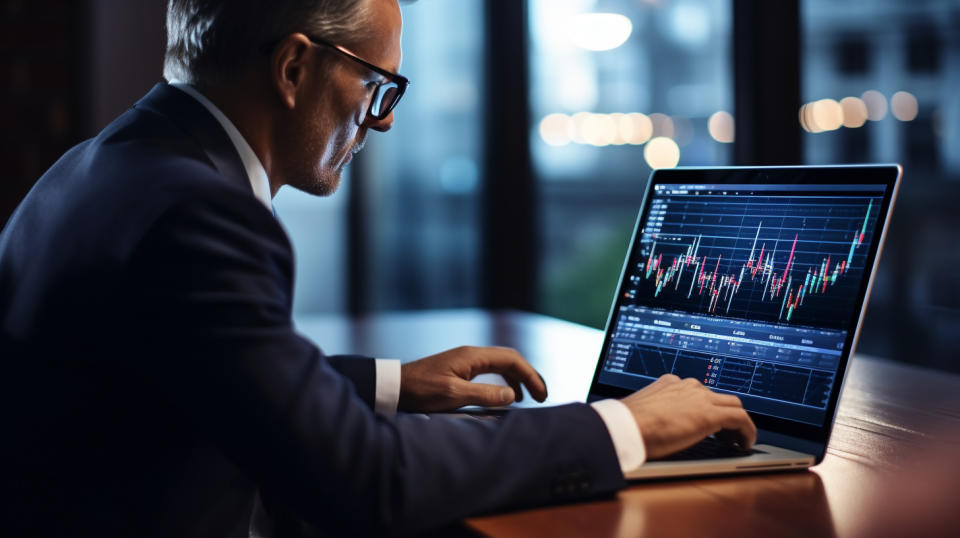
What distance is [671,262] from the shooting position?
1.08m

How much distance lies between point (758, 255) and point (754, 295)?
47mm

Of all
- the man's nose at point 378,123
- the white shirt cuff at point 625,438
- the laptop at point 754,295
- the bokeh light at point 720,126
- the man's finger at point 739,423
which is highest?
the bokeh light at point 720,126

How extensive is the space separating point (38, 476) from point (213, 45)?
0.50 metres

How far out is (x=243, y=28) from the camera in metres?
0.98

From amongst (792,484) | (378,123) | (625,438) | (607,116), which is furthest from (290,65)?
(607,116)

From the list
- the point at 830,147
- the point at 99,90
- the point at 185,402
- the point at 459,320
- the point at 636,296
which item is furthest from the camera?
the point at 99,90

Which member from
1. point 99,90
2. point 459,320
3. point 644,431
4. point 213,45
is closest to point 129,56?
point 99,90

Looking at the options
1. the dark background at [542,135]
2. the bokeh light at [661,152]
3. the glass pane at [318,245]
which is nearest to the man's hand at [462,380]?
the dark background at [542,135]

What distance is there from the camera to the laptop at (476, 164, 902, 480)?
88 cm

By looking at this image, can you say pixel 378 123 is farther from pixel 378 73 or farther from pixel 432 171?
pixel 432 171

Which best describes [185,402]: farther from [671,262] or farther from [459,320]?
[459,320]

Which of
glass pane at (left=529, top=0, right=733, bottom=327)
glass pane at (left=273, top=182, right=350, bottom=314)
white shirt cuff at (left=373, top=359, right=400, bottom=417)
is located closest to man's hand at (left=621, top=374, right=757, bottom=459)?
white shirt cuff at (left=373, top=359, right=400, bottom=417)

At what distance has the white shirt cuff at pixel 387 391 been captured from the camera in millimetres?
1115

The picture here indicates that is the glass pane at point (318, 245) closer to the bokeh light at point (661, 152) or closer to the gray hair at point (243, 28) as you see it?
the bokeh light at point (661, 152)
